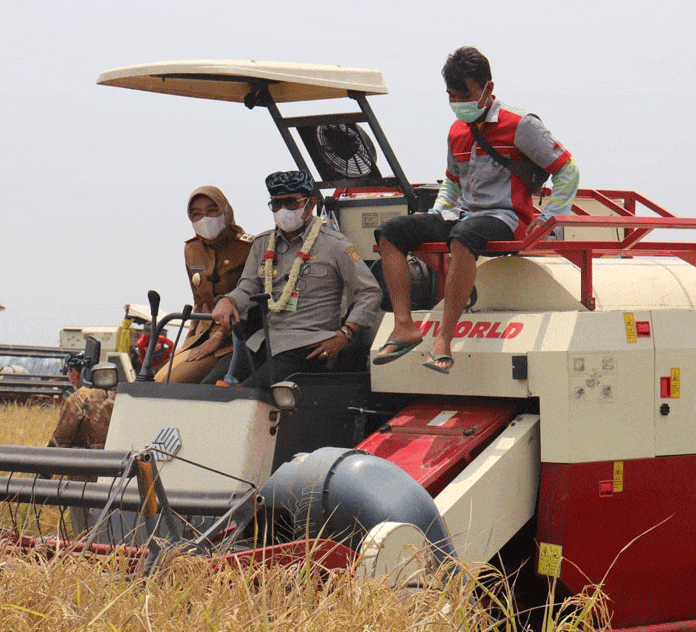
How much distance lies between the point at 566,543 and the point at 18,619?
8.89 feet

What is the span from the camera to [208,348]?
722 cm

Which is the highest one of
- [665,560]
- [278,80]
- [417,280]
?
[278,80]

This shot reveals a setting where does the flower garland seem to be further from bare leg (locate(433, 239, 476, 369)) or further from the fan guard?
bare leg (locate(433, 239, 476, 369))

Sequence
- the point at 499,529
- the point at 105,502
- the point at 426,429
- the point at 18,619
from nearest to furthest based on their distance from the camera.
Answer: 1. the point at 18,619
2. the point at 105,502
3. the point at 499,529
4. the point at 426,429

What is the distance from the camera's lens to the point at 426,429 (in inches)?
246

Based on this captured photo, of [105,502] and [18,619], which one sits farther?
[105,502]

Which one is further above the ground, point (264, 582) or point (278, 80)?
point (278, 80)

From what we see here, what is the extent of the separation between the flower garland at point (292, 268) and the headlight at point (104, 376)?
0.90m

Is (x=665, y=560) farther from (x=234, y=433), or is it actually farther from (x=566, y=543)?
(x=234, y=433)

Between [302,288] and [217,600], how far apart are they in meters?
2.76

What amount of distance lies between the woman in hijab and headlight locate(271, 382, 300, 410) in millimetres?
1414

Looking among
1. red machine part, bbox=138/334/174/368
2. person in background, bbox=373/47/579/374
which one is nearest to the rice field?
person in background, bbox=373/47/579/374

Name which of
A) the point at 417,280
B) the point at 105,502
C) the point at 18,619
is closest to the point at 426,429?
the point at 417,280

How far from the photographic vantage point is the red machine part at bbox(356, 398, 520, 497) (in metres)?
5.88
